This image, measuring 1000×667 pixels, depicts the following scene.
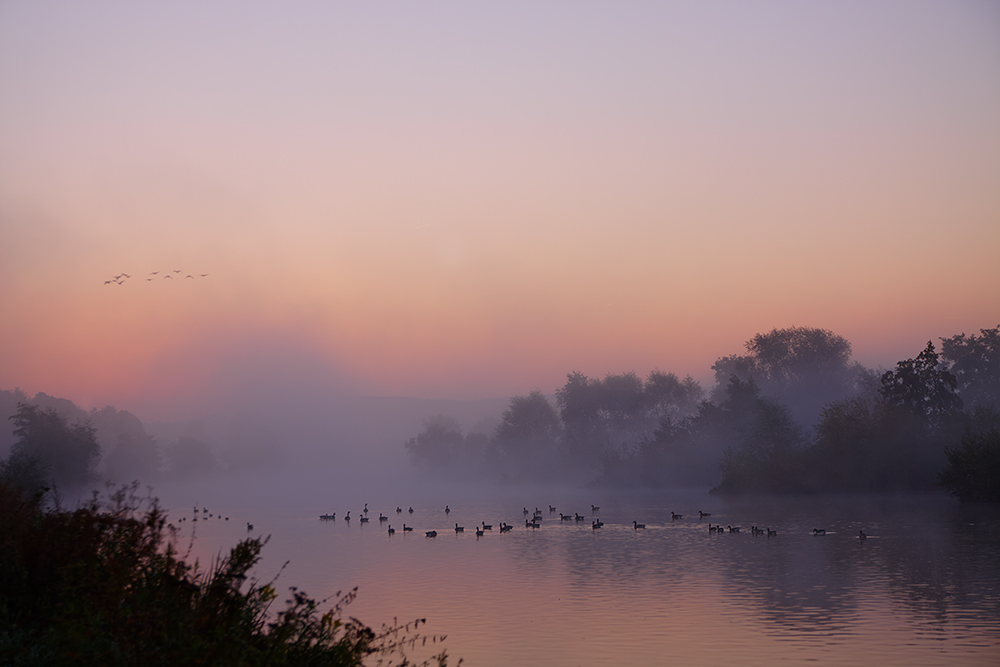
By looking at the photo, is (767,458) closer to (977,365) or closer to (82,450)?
(977,365)

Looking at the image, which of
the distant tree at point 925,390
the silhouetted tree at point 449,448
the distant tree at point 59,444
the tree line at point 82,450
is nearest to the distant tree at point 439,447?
the silhouetted tree at point 449,448

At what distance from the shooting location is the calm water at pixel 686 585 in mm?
16938

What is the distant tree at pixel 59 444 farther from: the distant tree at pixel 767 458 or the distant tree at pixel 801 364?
the distant tree at pixel 801 364

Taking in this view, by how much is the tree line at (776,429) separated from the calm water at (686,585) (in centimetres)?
1352

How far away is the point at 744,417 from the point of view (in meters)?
88.5

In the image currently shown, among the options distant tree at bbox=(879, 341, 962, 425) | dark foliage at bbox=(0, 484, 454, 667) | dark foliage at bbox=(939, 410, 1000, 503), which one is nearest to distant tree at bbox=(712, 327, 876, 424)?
distant tree at bbox=(879, 341, 962, 425)

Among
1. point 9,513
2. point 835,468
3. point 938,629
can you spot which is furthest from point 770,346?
point 9,513

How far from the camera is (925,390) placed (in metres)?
65.4

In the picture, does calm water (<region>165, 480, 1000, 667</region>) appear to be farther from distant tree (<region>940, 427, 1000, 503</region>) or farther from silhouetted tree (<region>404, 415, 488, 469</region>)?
silhouetted tree (<region>404, 415, 488, 469</region>)

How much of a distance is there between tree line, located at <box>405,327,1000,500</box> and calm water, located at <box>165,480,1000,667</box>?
44.3ft

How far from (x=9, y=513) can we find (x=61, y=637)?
4.58 metres

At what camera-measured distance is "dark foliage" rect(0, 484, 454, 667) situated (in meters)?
7.46

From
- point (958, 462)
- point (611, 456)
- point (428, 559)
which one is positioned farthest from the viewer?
point (611, 456)

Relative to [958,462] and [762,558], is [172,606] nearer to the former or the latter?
[762,558]
